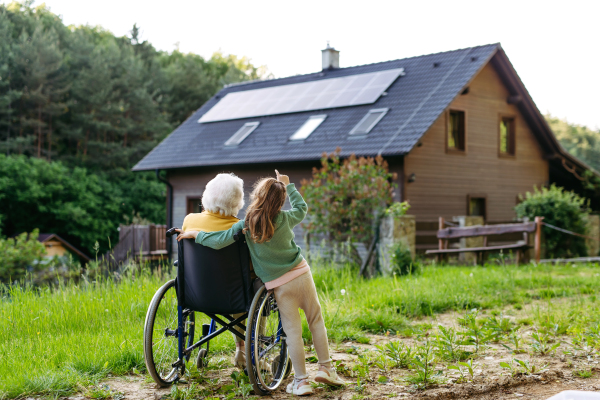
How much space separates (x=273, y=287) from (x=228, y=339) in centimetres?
145

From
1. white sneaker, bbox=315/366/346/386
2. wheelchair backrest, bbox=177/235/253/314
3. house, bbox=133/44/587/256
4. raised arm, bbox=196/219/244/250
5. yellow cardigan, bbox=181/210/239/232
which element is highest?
house, bbox=133/44/587/256

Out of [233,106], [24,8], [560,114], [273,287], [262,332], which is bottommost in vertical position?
[262,332]

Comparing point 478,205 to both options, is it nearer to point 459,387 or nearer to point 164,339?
point 459,387

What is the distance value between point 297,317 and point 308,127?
14.3 m

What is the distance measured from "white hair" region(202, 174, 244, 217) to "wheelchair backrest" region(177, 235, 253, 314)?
0.99 feet

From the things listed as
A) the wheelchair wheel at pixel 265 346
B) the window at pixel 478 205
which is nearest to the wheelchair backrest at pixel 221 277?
the wheelchair wheel at pixel 265 346

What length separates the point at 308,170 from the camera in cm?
1709

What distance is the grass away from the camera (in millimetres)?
4207

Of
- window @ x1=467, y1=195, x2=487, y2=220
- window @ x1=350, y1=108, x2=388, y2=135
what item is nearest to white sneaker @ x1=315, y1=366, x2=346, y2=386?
window @ x1=350, y1=108, x2=388, y2=135

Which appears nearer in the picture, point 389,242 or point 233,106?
point 389,242

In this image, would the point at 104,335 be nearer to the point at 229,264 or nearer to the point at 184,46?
the point at 229,264

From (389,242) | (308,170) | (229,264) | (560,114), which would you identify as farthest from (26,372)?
(560,114)

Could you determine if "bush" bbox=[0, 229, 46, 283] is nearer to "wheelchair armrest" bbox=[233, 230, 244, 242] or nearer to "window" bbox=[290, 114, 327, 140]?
"window" bbox=[290, 114, 327, 140]

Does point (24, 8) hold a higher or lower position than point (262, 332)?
higher
